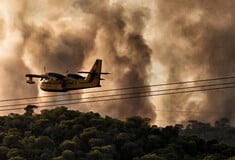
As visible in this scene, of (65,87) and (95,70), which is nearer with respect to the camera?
(65,87)

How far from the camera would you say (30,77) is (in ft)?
476

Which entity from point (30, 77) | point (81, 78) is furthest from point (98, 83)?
point (30, 77)

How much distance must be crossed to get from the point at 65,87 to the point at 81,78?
13.6ft

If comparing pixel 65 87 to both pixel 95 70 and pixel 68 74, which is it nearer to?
pixel 68 74

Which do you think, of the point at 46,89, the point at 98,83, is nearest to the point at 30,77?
the point at 46,89

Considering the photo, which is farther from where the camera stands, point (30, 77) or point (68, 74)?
point (30, 77)

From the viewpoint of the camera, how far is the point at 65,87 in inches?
5359

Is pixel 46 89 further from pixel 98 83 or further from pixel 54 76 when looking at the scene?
pixel 98 83

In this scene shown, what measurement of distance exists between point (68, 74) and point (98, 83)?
8.33 metres

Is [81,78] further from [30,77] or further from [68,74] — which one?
[30,77]

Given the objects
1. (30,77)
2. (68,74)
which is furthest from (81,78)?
(30,77)

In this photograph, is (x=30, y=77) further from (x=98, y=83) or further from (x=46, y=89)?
(x=98, y=83)

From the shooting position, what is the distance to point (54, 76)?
14000 cm

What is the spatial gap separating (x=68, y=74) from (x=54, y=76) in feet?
21.7
